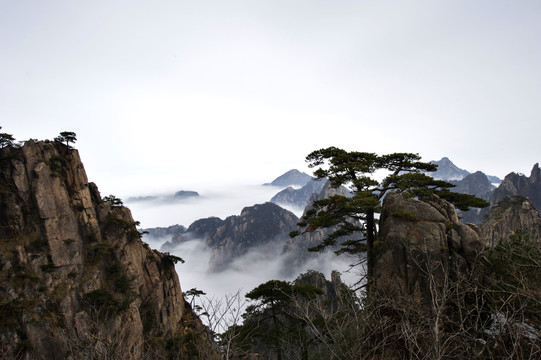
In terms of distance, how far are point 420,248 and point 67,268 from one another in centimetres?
4087

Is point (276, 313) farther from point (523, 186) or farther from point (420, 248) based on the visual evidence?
point (523, 186)

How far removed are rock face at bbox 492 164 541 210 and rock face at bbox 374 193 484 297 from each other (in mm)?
154055

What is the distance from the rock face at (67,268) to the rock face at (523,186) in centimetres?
16025

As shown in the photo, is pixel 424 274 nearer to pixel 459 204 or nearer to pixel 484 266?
pixel 484 266

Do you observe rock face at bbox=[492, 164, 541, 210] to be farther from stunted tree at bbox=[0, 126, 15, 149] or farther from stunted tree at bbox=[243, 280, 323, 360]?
stunted tree at bbox=[0, 126, 15, 149]

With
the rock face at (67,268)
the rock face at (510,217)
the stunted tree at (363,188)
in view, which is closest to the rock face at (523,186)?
the rock face at (510,217)

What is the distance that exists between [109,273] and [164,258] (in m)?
9.53

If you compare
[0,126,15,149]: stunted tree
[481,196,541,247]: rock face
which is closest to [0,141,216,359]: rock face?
[0,126,15,149]: stunted tree

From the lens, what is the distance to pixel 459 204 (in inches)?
688

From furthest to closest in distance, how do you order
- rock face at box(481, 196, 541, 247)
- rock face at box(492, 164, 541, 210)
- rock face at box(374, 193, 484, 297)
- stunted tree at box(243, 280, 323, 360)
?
rock face at box(492, 164, 541, 210) < rock face at box(481, 196, 541, 247) < stunted tree at box(243, 280, 323, 360) < rock face at box(374, 193, 484, 297)

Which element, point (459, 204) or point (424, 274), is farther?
point (459, 204)

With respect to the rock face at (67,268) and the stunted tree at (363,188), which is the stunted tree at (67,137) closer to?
the rock face at (67,268)

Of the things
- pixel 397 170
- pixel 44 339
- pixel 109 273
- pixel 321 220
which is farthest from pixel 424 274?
pixel 109 273

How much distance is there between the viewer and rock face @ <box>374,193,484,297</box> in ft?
43.8
